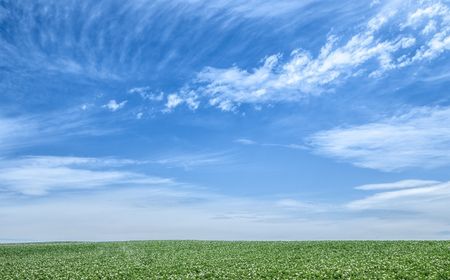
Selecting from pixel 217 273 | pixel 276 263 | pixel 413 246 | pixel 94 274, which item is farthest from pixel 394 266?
pixel 94 274

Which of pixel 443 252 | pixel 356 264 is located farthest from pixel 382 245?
pixel 356 264

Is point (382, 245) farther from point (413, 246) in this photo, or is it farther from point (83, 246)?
point (83, 246)

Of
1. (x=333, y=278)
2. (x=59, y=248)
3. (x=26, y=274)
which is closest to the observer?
(x=333, y=278)

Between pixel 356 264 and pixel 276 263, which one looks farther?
pixel 276 263

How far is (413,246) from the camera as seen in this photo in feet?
166

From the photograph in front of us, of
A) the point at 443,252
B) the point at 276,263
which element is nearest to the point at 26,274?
the point at 276,263

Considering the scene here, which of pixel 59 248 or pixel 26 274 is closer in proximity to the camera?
pixel 26 274

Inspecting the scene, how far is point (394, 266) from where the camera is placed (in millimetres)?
34031

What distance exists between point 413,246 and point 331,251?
9773 mm

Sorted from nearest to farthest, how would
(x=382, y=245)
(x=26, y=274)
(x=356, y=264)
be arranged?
(x=356, y=264) < (x=26, y=274) < (x=382, y=245)

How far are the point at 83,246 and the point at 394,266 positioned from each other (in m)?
53.8

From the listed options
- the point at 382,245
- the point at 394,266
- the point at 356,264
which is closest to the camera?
the point at 394,266

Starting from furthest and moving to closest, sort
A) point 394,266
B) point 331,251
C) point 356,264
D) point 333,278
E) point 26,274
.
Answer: point 331,251 → point 26,274 → point 356,264 → point 394,266 → point 333,278

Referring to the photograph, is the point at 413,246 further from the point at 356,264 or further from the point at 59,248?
the point at 59,248
